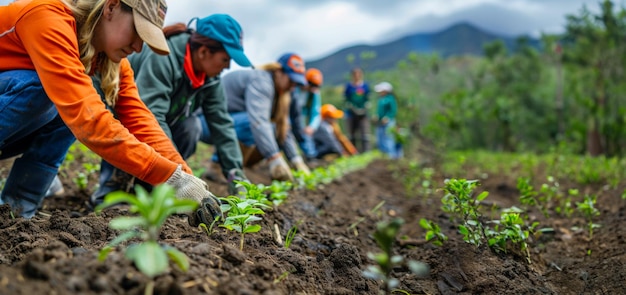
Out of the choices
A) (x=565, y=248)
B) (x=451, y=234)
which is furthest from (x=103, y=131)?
(x=565, y=248)

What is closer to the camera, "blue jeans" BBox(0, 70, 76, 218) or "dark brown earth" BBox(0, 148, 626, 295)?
"dark brown earth" BBox(0, 148, 626, 295)

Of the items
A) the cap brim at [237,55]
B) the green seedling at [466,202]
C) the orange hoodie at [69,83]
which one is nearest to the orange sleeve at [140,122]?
the orange hoodie at [69,83]

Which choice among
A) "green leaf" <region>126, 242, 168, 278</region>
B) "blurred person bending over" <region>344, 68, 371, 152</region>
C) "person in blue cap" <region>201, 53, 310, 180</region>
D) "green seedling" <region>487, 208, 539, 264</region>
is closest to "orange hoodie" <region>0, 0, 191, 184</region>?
"green leaf" <region>126, 242, 168, 278</region>

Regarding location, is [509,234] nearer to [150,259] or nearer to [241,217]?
[241,217]

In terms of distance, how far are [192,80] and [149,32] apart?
3.56 ft

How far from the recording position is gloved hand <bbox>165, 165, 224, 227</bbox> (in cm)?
206

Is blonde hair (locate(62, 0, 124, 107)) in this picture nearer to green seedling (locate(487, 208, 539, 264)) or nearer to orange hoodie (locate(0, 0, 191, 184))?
orange hoodie (locate(0, 0, 191, 184))

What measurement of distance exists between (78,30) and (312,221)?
5.07 feet

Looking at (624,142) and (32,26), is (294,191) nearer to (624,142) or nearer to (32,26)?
(32,26)

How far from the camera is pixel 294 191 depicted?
377 cm

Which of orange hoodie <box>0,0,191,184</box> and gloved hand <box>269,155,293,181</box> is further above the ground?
orange hoodie <box>0,0,191,184</box>

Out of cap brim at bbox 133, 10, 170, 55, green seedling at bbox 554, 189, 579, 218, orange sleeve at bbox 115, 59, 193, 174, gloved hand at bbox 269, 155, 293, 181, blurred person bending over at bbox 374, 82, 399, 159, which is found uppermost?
cap brim at bbox 133, 10, 170, 55

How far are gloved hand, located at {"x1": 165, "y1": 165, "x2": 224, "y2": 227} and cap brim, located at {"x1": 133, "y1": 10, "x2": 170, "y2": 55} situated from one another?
532mm

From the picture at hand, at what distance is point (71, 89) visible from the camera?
1883 mm
